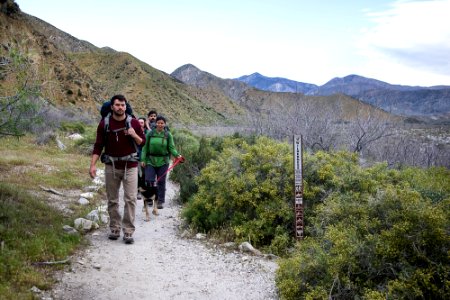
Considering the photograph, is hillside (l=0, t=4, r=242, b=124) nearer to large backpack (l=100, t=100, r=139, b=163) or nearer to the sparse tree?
the sparse tree

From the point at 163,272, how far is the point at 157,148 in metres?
3.35

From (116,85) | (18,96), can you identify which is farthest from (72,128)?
(116,85)

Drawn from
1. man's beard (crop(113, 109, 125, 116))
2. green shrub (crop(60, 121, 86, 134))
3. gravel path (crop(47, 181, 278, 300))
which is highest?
man's beard (crop(113, 109, 125, 116))

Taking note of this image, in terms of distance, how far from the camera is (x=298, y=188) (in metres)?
6.23

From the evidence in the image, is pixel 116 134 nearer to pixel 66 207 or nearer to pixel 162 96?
pixel 66 207

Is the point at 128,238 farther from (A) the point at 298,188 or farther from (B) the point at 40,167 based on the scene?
(B) the point at 40,167

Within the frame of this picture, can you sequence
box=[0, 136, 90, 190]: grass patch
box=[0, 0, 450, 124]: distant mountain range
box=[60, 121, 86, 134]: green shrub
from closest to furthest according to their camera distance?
1. box=[0, 136, 90, 190]: grass patch
2. box=[60, 121, 86, 134]: green shrub
3. box=[0, 0, 450, 124]: distant mountain range

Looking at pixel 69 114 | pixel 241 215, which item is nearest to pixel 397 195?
pixel 241 215

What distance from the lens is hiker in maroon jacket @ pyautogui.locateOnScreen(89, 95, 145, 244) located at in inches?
229

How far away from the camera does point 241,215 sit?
6824 millimetres

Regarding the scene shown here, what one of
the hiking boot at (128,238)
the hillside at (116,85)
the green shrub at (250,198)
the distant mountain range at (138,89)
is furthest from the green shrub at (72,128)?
the hiking boot at (128,238)

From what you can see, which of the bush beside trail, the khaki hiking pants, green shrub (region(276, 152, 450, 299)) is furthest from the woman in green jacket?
green shrub (region(276, 152, 450, 299))

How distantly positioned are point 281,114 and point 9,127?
16.7 meters

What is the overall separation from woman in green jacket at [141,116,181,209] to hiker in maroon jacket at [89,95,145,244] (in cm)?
196
